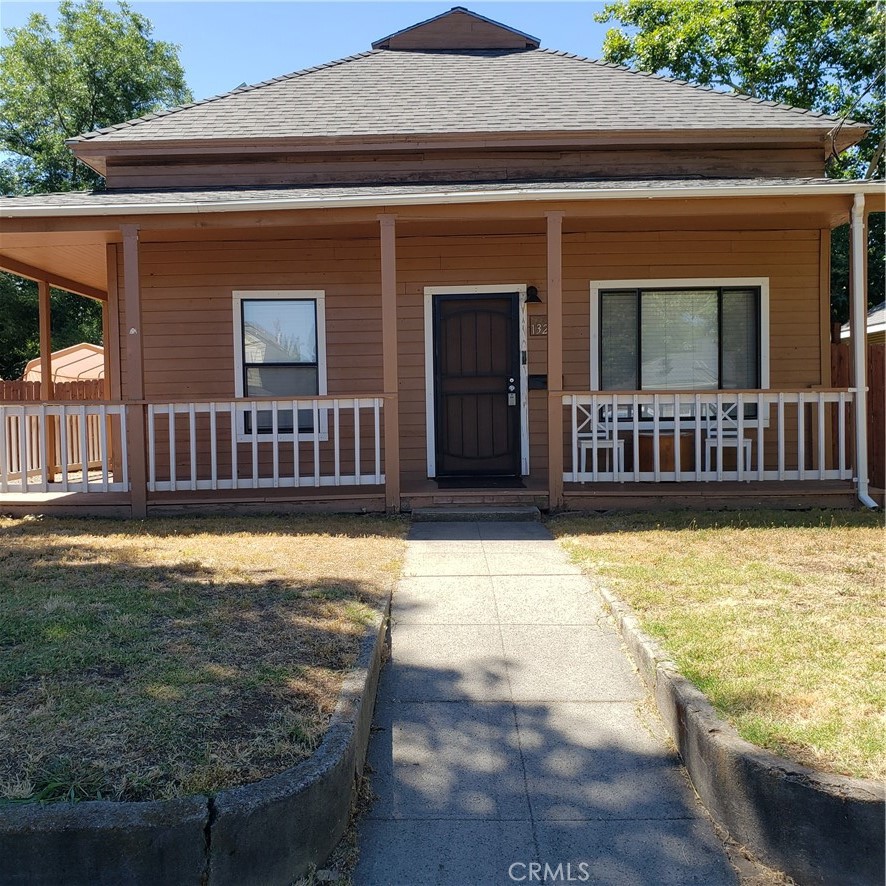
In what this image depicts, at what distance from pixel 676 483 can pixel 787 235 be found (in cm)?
354

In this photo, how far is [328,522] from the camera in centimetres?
785

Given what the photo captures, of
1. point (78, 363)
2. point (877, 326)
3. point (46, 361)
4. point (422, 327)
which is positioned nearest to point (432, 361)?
point (422, 327)

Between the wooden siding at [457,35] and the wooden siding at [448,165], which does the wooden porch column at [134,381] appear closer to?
the wooden siding at [448,165]

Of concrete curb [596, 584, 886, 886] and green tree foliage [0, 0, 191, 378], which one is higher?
green tree foliage [0, 0, 191, 378]

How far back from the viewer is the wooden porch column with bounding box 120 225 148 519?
8078 millimetres

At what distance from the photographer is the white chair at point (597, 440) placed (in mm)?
8352

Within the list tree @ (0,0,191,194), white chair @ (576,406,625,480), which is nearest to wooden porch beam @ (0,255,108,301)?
white chair @ (576,406,625,480)

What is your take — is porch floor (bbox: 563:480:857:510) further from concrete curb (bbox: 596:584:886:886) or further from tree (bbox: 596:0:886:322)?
tree (bbox: 596:0:886:322)

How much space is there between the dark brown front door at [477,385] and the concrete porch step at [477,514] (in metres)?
1.74

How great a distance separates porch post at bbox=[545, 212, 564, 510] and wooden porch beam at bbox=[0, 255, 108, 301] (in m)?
6.42

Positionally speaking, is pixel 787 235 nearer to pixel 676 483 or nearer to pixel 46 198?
pixel 676 483

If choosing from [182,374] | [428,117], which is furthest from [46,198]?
[428,117]

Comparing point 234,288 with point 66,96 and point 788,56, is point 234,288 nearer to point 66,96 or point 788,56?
point 788,56

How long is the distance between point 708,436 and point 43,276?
8.83m
